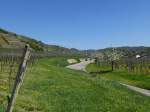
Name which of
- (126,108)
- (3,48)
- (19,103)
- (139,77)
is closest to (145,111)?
(126,108)

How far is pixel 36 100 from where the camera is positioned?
2067 cm

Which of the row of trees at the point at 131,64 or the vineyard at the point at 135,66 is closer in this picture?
the vineyard at the point at 135,66

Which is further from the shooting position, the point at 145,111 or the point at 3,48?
the point at 3,48

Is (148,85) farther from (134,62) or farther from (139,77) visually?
(134,62)

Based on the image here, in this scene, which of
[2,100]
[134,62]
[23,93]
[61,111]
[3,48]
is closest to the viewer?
[2,100]

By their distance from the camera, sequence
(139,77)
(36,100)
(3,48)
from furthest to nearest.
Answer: (139,77), (3,48), (36,100)

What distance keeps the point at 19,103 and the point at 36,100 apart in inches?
90.4

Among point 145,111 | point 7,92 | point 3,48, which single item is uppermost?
point 3,48

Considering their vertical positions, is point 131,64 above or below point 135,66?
above

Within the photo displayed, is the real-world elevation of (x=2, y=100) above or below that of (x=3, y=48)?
below

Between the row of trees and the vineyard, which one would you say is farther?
the row of trees

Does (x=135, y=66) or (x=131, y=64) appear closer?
(x=135, y=66)

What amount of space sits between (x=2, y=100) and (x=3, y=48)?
684 inches

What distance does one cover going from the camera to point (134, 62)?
104 metres
